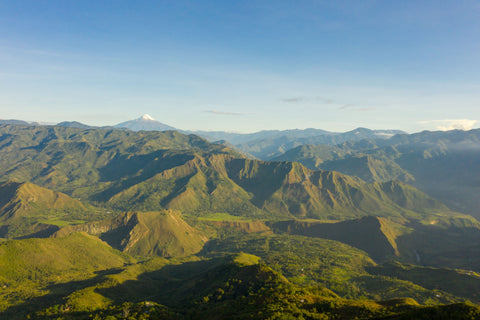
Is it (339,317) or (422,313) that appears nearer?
(422,313)

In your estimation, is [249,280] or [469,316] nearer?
[469,316]

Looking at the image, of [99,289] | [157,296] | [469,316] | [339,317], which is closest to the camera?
[469,316]

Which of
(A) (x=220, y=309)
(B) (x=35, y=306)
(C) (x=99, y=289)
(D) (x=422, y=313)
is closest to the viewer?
(D) (x=422, y=313)

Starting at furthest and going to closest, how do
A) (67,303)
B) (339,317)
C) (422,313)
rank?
(67,303) < (339,317) < (422,313)

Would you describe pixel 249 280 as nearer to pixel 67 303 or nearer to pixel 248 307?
pixel 248 307

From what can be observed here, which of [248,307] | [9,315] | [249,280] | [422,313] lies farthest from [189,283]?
[422,313]

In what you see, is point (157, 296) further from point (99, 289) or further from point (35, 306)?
point (35, 306)

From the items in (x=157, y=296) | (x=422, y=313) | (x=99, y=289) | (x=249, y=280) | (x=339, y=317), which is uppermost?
(x=422, y=313)

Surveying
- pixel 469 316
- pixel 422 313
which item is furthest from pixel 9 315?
pixel 469 316

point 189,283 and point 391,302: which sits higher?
point 391,302
